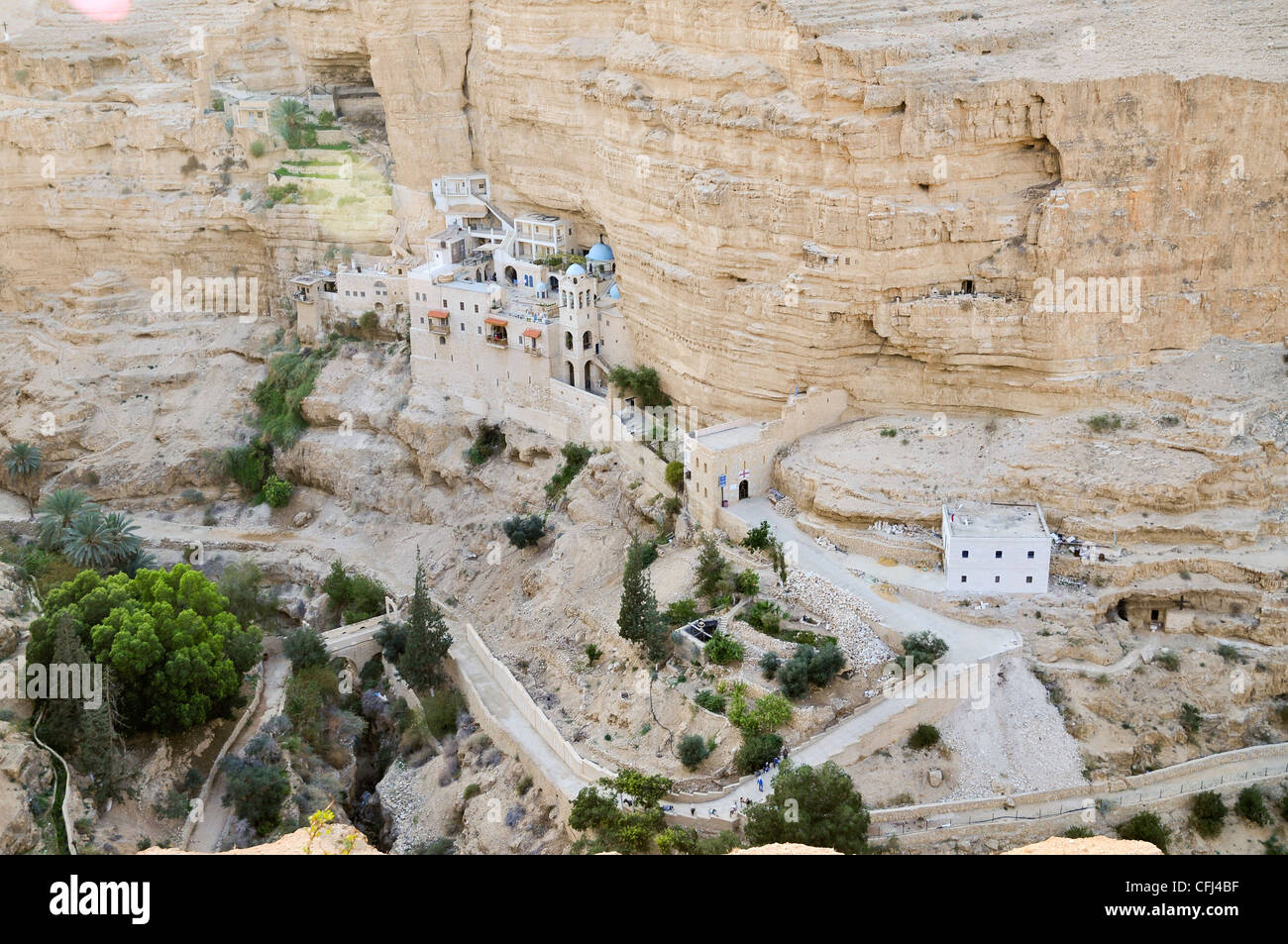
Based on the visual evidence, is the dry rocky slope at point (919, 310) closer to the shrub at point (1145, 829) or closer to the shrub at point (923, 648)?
the shrub at point (923, 648)

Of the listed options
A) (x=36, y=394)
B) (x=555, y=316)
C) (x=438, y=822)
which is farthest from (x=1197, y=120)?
(x=36, y=394)

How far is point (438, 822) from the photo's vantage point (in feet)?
98.7

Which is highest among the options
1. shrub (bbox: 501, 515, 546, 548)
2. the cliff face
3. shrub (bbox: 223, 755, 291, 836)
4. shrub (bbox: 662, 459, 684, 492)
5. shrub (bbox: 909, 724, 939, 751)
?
the cliff face

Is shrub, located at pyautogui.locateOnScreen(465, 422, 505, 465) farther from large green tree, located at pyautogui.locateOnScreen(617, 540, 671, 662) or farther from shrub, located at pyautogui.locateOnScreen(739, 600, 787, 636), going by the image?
shrub, located at pyautogui.locateOnScreen(739, 600, 787, 636)

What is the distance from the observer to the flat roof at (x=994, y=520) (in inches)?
1172

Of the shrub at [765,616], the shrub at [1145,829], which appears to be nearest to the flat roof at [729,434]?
the shrub at [765,616]

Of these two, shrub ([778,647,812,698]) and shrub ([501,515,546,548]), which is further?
shrub ([501,515,546,548])

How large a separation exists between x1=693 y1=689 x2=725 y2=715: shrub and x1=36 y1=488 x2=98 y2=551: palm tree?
69.5 ft

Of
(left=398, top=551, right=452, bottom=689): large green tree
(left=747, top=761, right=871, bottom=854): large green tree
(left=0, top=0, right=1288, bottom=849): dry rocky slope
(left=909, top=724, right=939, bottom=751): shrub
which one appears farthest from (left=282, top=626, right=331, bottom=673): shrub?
(left=909, top=724, right=939, bottom=751): shrub

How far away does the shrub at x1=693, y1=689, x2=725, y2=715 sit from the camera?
28203 millimetres

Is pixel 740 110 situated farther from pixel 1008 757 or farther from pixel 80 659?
pixel 80 659

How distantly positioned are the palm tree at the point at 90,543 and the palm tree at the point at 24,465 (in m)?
7.81
